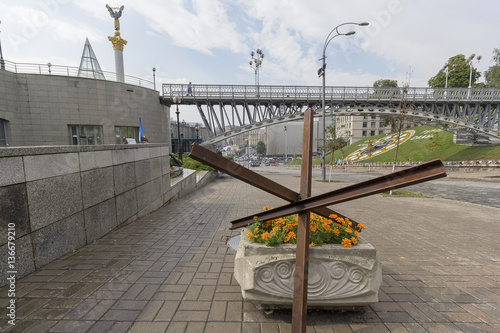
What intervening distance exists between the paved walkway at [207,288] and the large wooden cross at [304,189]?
0.61 metres

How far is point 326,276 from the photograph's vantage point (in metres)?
2.45

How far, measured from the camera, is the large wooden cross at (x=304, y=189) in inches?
73.6

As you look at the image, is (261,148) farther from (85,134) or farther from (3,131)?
(3,131)

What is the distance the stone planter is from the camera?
244 cm

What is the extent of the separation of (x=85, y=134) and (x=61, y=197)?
22.1 metres

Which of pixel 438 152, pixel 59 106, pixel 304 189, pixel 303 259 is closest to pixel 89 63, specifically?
pixel 59 106

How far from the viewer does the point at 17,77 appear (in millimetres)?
18234

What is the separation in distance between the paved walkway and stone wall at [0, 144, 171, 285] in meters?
0.28

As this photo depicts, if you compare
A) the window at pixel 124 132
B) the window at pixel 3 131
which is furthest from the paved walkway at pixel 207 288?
the window at pixel 3 131

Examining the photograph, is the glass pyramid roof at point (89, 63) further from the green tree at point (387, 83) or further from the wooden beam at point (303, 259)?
the green tree at point (387, 83)

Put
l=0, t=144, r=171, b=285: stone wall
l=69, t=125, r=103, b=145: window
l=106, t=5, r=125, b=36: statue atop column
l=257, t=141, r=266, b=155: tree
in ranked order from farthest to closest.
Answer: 1. l=257, t=141, r=266, b=155: tree
2. l=106, t=5, r=125, b=36: statue atop column
3. l=69, t=125, r=103, b=145: window
4. l=0, t=144, r=171, b=285: stone wall

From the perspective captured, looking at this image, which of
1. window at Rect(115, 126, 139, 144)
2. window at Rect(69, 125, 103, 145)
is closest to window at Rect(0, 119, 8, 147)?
window at Rect(69, 125, 103, 145)

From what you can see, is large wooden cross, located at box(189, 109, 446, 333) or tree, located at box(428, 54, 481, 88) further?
tree, located at box(428, 54, 481, 88)

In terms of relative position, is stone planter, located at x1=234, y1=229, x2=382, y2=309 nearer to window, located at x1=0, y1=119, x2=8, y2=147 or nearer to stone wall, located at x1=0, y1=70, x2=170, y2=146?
stone wall, located at x1=0, y1=70, x2=170, y2=146
